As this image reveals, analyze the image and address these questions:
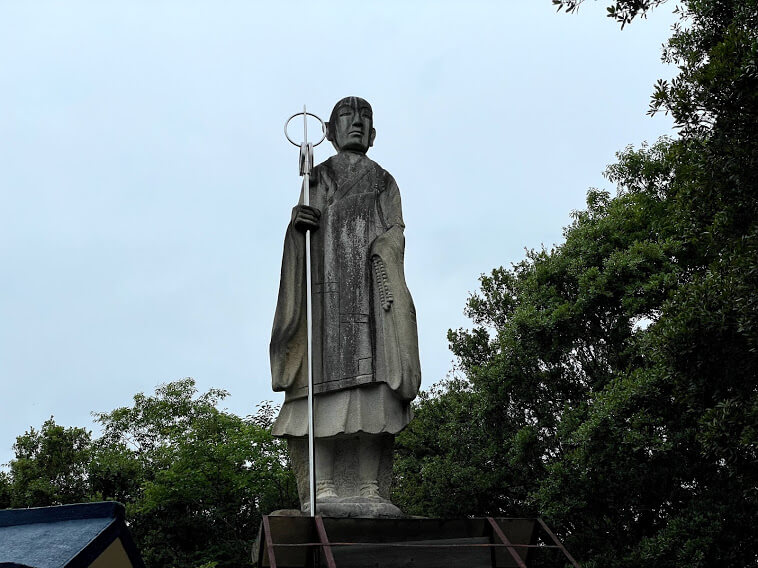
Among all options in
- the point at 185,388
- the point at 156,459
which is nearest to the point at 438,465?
the point at 156,459

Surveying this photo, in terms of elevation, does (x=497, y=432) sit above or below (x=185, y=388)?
below

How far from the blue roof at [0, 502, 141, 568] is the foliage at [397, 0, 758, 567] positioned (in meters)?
6.85

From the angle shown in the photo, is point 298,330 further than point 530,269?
No

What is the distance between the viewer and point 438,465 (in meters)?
19.5

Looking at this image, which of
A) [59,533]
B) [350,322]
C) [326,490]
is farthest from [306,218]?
[59,533]

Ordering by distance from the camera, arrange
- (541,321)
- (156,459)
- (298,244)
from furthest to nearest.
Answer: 1. (156,459)
2. (541,321)
3. (298,244)

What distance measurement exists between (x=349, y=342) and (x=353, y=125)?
6.97 feet

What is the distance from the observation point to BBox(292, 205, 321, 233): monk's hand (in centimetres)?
798

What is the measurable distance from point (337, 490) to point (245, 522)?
13056mm

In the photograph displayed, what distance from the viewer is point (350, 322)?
796 centimetres

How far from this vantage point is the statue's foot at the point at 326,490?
24.5 feet

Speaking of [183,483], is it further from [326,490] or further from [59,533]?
[59,533]

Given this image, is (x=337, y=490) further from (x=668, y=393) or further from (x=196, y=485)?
(x=196, y=485)

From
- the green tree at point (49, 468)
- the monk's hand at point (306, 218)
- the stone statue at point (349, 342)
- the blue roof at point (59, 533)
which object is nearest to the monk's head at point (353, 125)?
the stone statue at point (349, 342)
